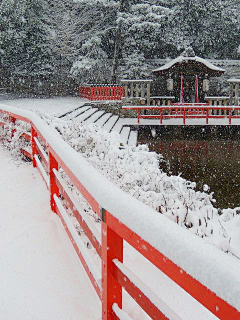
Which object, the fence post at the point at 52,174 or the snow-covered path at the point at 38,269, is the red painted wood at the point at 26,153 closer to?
the snow-covered path at the point at 38,269

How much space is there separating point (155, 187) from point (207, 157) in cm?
621

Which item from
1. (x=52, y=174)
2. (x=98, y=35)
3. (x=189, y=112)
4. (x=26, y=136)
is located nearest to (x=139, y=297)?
(x=52, y=174)

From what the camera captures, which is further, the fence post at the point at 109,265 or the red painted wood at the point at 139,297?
the fence post at the point at 109,265

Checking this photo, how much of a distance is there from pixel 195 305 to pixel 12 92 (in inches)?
1079

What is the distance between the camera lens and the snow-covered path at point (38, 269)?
2941mm

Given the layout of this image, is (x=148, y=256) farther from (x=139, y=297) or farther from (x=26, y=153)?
(x=26, y=153)

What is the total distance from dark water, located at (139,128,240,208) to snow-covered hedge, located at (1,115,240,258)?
3.84 ft

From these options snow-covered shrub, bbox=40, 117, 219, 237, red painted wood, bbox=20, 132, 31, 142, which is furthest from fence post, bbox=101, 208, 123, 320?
red painted wood, bbox=20, 132, 31, 142

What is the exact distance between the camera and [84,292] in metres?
3.18

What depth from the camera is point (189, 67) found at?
19938 millimetres

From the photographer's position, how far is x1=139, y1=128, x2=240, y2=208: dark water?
29.2ft

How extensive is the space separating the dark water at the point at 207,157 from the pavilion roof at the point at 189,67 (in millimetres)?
4877

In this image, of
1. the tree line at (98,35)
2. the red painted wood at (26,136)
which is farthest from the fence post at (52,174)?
the tree line at (98,35)

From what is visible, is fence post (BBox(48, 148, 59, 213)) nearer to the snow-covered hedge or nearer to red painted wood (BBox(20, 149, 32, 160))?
the snow-covered hedge
